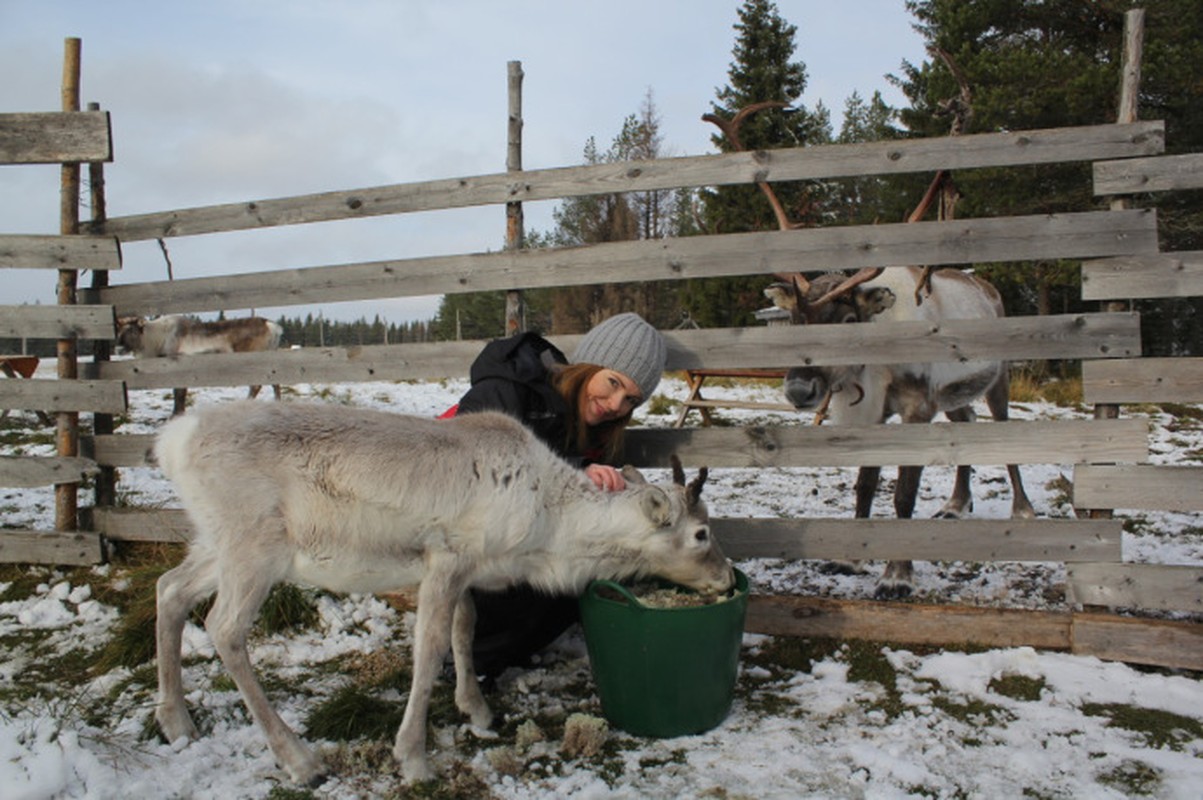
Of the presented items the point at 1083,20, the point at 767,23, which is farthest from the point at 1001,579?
the point at 767,23

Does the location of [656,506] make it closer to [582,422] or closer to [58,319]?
[582,422]

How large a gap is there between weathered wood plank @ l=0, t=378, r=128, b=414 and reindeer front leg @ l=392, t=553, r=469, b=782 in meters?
3.31

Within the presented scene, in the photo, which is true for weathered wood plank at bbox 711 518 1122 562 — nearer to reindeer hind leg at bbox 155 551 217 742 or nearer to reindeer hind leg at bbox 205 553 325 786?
reindeer hind leg at bbox 205 553 325 786

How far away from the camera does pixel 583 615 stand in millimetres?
3568

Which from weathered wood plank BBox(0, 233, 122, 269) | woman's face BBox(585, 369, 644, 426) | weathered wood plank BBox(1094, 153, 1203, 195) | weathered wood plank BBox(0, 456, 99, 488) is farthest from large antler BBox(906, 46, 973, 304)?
weathered wood plank BBox(0, 456, 99, 488)

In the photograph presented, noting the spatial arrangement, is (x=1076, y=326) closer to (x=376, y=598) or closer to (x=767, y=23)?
(x=376, y=598)

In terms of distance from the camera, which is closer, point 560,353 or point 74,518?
point 560,353

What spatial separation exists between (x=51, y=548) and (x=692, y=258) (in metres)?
4.73

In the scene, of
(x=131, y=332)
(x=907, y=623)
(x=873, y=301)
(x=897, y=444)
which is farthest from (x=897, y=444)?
(x=131, y=332)

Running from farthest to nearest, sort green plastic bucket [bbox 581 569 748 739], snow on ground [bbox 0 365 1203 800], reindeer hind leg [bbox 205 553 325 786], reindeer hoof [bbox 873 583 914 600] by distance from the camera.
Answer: reindeer hoof [bbox 873 583 914 600]
green plastic bucket [bbox 581 569 748 739]
reindeer hind leg [bbox 205 553 325 786]
snow on ground [bbox 0 365 1203 800]

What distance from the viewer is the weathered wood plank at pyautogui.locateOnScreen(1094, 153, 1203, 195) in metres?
3.85

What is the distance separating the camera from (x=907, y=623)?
421 centimetres

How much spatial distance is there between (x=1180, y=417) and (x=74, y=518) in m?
13.4

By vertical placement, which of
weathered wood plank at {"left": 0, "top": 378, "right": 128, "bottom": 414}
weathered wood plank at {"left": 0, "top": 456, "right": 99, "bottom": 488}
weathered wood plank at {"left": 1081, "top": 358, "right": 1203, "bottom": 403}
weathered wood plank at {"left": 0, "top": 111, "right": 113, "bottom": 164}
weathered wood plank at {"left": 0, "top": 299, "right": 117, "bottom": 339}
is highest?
weathered wood plank at {"left": 0, "top": 111, "right": 113, "bottom": 164}
